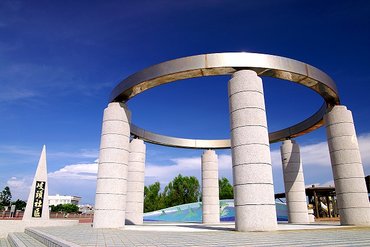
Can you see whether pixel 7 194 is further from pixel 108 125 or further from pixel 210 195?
pixel 108 125

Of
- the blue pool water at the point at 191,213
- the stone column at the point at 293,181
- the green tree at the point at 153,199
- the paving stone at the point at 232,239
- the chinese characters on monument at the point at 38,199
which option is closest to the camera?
the paving stone at the point at 232,239

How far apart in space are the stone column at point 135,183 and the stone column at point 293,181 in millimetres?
14014

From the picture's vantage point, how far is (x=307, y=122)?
2336cm

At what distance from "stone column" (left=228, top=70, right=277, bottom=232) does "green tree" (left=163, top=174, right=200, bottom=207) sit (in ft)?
185

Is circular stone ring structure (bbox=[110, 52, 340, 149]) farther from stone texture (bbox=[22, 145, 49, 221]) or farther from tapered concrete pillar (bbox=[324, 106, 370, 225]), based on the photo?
stone texture (bbox=[22, 145, 49, 221])

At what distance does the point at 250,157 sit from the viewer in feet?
41.7

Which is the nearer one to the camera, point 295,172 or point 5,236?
point 5,236

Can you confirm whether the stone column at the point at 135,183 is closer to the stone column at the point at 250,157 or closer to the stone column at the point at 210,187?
the stone column at the point at 210,187

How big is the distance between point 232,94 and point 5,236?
19235mm

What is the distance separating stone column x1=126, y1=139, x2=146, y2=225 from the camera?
25938 mm

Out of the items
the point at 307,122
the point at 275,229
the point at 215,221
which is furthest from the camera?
the point at 215,221

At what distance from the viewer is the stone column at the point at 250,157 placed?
12.1 metres

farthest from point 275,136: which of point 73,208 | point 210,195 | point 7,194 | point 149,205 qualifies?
point 7,194

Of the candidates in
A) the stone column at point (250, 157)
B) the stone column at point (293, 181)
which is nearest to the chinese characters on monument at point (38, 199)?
the stone column at point (250, 157)
